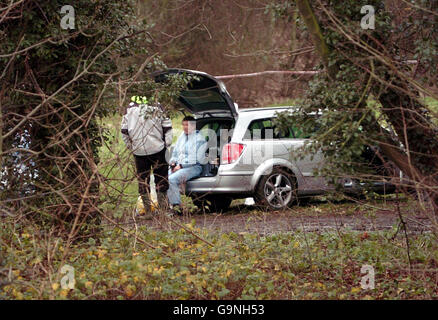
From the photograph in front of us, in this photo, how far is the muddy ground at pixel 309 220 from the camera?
944cm

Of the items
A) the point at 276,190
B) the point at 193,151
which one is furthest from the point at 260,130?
the point at 193,151

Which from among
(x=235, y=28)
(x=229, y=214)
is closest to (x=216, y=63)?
(x=235, y=28)

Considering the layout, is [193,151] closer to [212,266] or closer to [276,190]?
[276,190]

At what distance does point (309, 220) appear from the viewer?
38.4ft

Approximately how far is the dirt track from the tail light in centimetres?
97

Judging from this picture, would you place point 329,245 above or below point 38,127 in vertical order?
below

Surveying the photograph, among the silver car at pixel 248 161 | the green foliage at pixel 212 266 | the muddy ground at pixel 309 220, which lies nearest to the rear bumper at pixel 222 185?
the silver car at pixel 248 161

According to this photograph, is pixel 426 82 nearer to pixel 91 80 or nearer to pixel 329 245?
pixel 329 245

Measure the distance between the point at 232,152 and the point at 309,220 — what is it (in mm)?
2048

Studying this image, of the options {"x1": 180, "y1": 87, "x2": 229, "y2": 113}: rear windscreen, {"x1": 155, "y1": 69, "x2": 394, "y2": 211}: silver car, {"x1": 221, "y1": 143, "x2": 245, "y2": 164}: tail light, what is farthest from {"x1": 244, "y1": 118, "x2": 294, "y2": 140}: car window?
{"x1": 180, "y1": 87, "x2": 229, "y2": 113}: rear windscreen

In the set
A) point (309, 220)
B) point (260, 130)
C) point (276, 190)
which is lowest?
point (309, 220)

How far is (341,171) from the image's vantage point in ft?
27.3

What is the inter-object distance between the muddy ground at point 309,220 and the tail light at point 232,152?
93 cm
